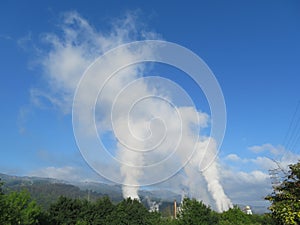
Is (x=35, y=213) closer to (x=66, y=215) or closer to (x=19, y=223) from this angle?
(x=19, y=223)

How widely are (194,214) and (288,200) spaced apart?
34719mm

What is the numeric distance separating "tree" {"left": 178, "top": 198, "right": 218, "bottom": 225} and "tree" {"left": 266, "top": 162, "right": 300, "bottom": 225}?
32494 mm

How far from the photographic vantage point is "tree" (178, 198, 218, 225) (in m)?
47.5

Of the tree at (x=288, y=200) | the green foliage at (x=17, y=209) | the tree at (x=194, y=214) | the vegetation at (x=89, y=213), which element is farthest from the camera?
the tree at (x=194, y=214)

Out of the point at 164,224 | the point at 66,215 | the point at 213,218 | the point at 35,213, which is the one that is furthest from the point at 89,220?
the point at 35,213

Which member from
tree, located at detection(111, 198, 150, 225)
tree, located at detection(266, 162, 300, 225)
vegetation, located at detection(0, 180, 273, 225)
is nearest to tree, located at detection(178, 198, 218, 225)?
vegetation, located at detection(0, 180, 273, 225)

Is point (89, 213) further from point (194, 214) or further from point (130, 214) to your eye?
point (194, 214)

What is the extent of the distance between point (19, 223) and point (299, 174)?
19.0 metres

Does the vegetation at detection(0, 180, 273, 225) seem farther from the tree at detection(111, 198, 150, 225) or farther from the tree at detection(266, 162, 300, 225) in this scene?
the tree at detection(266, 162, 300, 225)

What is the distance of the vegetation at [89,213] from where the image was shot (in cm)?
2784

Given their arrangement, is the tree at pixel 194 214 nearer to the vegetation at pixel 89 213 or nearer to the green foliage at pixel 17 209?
the vegetation at pixel 89 213

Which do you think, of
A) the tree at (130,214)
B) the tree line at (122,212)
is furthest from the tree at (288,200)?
the tree at (130,214)

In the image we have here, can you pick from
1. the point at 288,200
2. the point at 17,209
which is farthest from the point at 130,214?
the point at 288,200

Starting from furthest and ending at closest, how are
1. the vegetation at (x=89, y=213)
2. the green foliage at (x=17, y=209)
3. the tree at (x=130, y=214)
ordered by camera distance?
1. the tree at (x=130, y=214)
2. the vegetation at (x=89, y=213)
3. the green foliage at (x=17, y=209)
